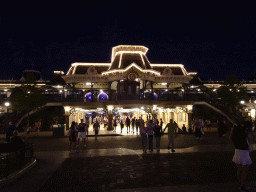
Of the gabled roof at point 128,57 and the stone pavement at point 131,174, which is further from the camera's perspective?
the gabled roof at point 128,57

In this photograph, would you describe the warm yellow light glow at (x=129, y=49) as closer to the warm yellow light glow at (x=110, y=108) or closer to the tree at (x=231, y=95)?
the warm yellow light glow at (x=110, y=108)

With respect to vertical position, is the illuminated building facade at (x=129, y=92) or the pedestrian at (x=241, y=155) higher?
the illuminated building facade at (x=129, y=92)

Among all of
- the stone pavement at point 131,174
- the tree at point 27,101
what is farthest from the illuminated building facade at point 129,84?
the stone pavement at point 131,174

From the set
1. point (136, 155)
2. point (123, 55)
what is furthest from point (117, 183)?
point (123, 55)

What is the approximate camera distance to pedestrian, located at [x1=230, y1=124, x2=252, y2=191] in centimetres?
614

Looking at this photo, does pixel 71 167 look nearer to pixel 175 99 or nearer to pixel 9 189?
pixel 9 189

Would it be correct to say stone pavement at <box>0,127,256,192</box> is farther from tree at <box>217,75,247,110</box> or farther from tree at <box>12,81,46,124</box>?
tree at <box>217,75,247,110</box>

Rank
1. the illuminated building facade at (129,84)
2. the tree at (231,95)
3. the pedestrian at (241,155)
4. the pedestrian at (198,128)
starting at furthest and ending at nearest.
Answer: the tree at (231,95)
the illuminated building facade at (129,84)
the pedestrian at (198,128)
the pedestrian at (241,155)

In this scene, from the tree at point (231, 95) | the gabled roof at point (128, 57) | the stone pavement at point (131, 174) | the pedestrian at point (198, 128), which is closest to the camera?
the stone pavement at point (131, 174)

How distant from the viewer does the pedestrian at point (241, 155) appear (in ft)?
20.2

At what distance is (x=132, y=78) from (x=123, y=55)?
5.64 m

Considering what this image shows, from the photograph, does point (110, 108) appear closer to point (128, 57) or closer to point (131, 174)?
point (128, 57)

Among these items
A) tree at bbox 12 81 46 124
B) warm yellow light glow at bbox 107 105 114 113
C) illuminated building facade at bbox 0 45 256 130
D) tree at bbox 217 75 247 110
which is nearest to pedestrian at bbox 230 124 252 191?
illuminated building facade at bbox 0 45 256 130

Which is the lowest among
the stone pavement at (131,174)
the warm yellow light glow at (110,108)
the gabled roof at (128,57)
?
the stone pavement at (131,174)
